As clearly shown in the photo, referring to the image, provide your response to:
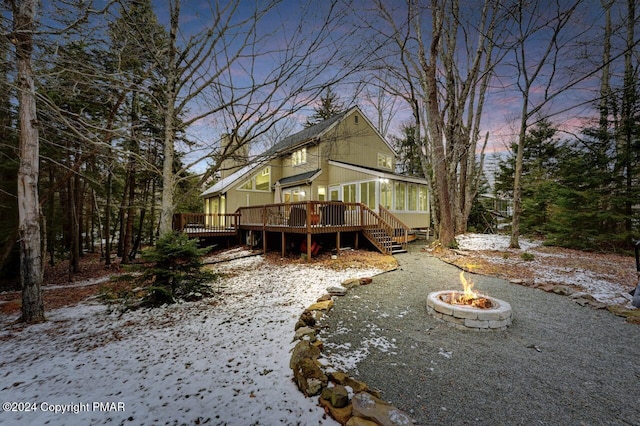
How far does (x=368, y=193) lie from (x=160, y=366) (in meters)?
11.1

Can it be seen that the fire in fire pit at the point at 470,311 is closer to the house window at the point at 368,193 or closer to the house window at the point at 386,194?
the house window at the point at 368,193

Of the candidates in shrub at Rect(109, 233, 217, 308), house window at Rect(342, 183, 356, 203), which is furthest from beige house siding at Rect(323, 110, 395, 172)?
shrub at Rect(109, 233, 217, 308)

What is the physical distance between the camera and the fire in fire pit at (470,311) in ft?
11.5

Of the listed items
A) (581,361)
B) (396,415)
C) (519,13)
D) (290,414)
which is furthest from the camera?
(519,13)

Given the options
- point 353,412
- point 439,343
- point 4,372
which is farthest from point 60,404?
point 439,343

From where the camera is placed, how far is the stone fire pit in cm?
352

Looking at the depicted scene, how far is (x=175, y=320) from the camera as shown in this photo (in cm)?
409

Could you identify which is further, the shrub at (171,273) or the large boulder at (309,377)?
the shrub at (171,273)

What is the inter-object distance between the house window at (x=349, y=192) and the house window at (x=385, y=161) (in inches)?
189

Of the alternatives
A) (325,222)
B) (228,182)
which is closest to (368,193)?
(325,222)

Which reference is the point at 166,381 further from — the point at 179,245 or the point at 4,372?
the point at 179,245

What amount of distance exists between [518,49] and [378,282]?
418 inches

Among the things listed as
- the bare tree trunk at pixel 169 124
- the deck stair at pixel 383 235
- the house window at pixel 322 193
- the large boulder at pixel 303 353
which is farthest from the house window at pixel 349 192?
the large boulder at pixel 303 353

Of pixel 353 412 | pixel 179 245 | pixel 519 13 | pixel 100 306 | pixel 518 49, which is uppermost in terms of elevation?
pixel 519 13
